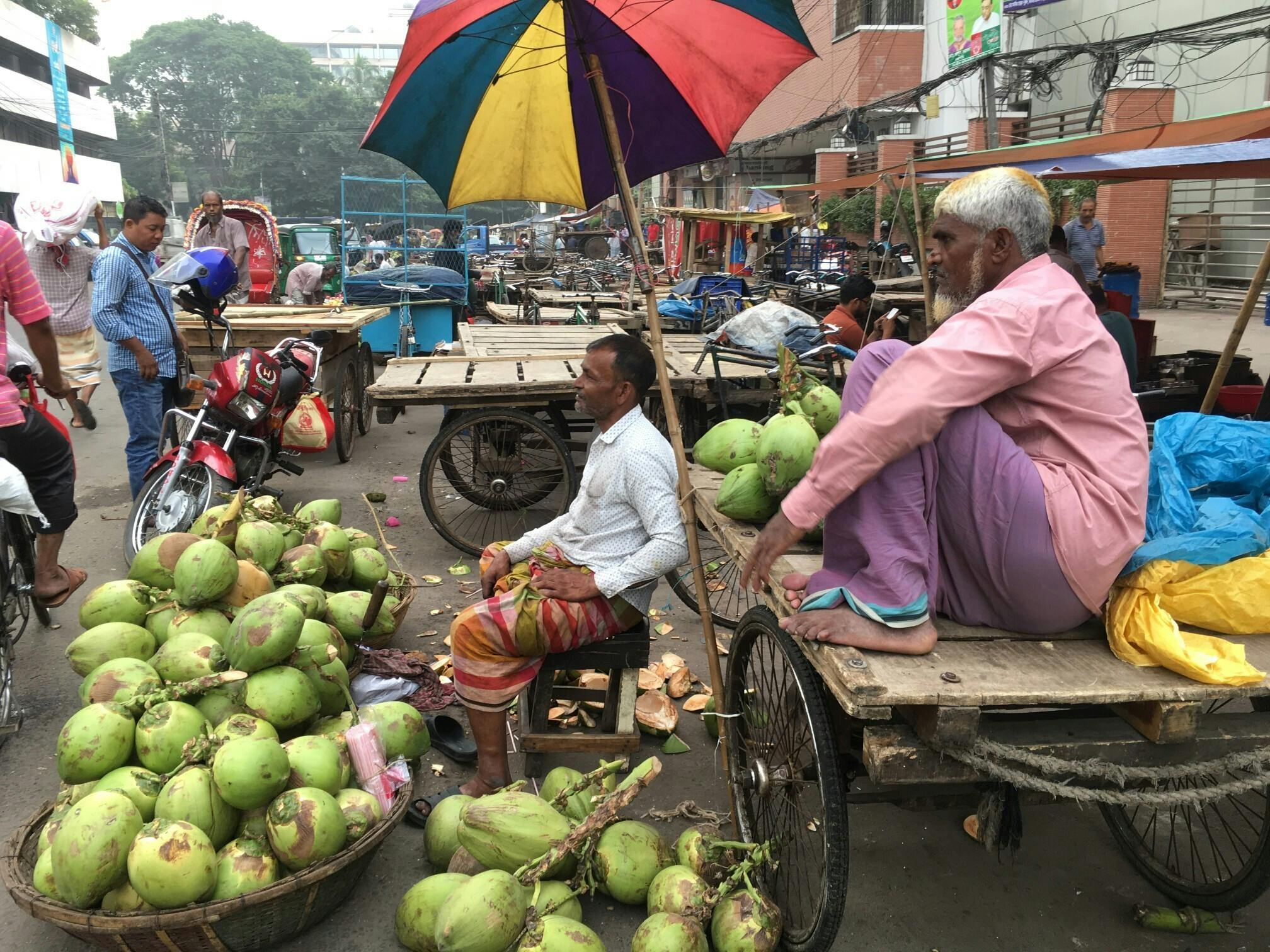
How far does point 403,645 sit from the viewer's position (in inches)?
175

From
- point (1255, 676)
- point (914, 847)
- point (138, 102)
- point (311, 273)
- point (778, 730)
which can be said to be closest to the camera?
point (1255, 676)

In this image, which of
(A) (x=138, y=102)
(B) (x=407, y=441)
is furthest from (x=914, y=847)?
(A) (x=138, y=102)

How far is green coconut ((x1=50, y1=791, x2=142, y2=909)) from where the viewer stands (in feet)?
7.32

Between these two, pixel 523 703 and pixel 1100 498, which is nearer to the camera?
pixel 1100 498

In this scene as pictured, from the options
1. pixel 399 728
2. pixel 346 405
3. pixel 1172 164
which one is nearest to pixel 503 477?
pixel 399 728

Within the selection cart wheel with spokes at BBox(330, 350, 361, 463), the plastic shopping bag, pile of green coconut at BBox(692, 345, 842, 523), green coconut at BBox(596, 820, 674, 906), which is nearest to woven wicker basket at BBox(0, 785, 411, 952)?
green coconut at BBox(596, 820, 674, 906)

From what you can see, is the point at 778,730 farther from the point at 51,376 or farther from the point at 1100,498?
the point at 51,376

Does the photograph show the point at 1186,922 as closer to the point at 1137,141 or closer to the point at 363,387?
the point at 1137,141

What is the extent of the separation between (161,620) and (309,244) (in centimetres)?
2017

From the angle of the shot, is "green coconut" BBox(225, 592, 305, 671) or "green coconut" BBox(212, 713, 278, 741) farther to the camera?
"green coconut" BBox(225, 592, 305, 671)

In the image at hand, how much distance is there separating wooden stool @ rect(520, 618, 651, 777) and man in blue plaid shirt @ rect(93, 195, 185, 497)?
11.7ft

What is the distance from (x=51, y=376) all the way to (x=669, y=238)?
1130 inches

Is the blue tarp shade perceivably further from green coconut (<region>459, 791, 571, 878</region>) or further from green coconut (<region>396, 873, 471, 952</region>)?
green coconut (<region>396, 873, 471, 952</region>)

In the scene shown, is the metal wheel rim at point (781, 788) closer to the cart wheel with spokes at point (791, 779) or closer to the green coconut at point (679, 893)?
the cart wheel with spokes at point (791, 779)
